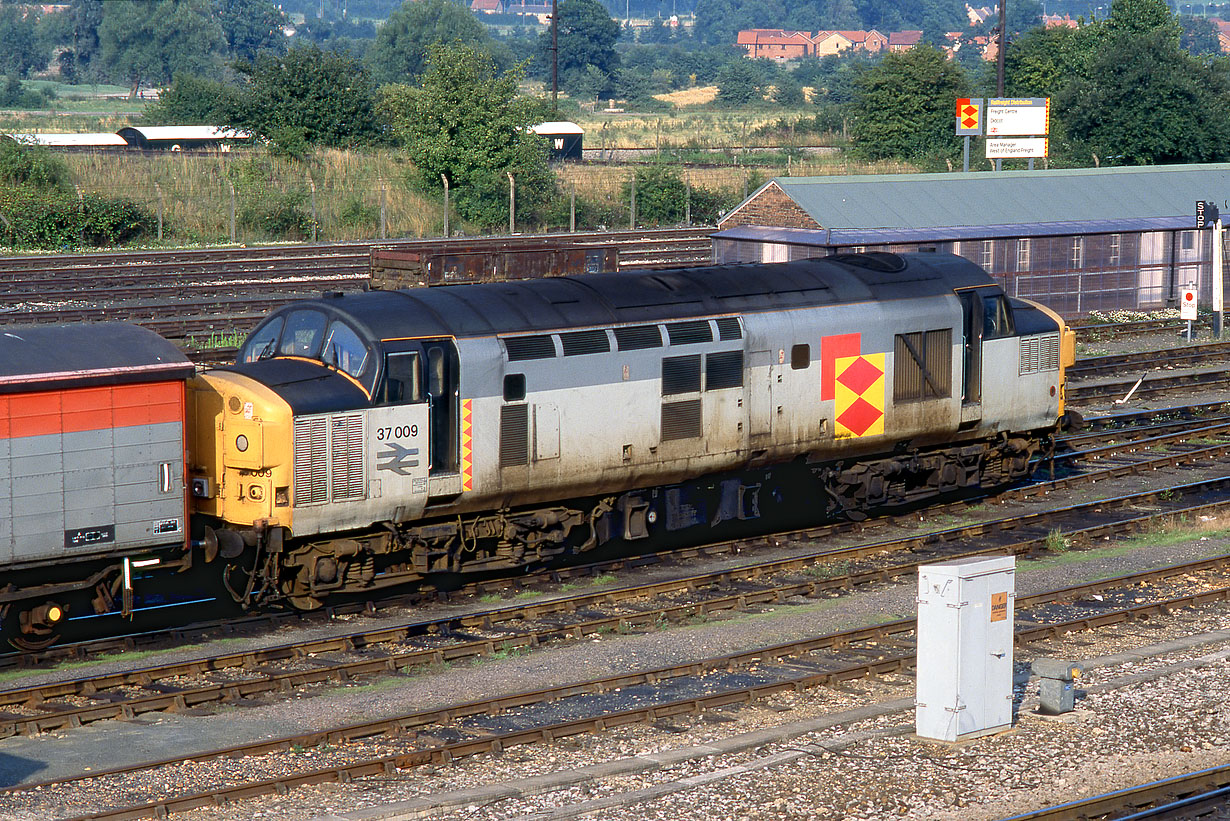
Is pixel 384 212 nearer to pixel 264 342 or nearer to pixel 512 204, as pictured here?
pixel 512 204

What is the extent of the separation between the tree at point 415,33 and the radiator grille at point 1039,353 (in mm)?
138978

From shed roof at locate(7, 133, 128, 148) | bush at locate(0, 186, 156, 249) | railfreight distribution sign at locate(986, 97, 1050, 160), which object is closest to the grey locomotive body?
railfreight distribution sign at locate(986, 97, 1050, 160)

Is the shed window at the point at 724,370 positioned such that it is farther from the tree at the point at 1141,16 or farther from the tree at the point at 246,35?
the tree at the point at 246,35

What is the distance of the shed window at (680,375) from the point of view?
18.1m

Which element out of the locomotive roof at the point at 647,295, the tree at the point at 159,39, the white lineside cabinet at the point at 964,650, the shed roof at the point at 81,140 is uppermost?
the tree at the point at 159,39

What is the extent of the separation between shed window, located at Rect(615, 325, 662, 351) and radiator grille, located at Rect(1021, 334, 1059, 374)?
6385mm

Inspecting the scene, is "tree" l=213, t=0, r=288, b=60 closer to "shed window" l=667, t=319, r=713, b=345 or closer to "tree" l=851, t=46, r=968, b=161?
"tree" l=851, t=46, r=968, b=161

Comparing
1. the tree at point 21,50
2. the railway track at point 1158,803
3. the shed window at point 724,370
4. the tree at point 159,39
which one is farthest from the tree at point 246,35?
the railway track at point 1158,803

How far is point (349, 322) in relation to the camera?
631 inches

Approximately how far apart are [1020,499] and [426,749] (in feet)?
42.4

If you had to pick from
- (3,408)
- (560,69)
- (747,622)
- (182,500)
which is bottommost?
(747,622)

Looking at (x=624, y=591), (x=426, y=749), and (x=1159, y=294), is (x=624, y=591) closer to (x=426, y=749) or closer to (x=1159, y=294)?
(x=426, y=749)

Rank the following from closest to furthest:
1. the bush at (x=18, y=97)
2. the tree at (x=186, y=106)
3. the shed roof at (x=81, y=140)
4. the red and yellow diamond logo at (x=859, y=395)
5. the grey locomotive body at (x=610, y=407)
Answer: the grey locomotive body at (x=610, y=407) < the red and yellow diamond logo at (x=859, y=395) < the shed roof at (x=81, y=140) < the tree at (x=186, y=106) < the bush at (x=18, y=97)

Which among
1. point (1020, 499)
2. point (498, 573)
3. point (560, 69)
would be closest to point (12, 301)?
point (498, 573)
